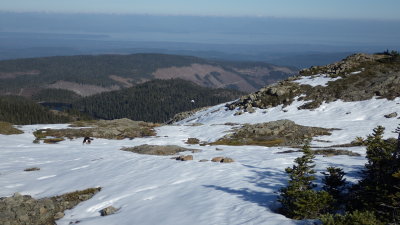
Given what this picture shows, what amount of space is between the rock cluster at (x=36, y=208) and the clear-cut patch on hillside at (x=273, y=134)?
87.1 ft

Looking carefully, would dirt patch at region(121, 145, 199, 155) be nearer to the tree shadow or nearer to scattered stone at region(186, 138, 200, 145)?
scattered stone at region(186, 138, 200, 145)

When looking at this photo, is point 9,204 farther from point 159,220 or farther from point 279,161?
point 279,161

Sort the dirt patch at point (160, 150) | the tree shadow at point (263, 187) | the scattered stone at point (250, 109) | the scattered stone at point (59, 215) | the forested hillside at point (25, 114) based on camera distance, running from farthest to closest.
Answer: the forested hillside at point (25, 114) < the scattered stone at point (250, 109) < the dirt patch at point (160, 150) < the scattered stone at point (59, 215) < the tree shadow at point (263, 187)

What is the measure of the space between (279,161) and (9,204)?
19.1 m

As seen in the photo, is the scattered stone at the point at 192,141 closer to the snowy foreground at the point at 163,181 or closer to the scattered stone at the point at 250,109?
the snowy foreground at the point at 163,181

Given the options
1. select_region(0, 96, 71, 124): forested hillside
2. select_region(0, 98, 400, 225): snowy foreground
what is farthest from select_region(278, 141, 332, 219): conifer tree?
select_region(0, 96, 71, 124): forested hillside

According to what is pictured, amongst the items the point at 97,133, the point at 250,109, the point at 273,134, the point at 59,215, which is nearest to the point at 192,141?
the point at 273,134

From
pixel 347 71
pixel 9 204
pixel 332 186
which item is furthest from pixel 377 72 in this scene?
pixel 9 204

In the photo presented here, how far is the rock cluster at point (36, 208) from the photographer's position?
1865 cm

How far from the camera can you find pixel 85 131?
2320 inches

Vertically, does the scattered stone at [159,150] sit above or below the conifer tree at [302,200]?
below

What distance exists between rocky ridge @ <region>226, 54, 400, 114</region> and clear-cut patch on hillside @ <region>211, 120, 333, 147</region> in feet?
50.1

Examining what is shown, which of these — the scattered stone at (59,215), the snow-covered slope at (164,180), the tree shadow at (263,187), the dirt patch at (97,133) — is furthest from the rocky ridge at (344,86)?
the scattered stone at (59,215)

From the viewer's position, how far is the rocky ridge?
200ft
